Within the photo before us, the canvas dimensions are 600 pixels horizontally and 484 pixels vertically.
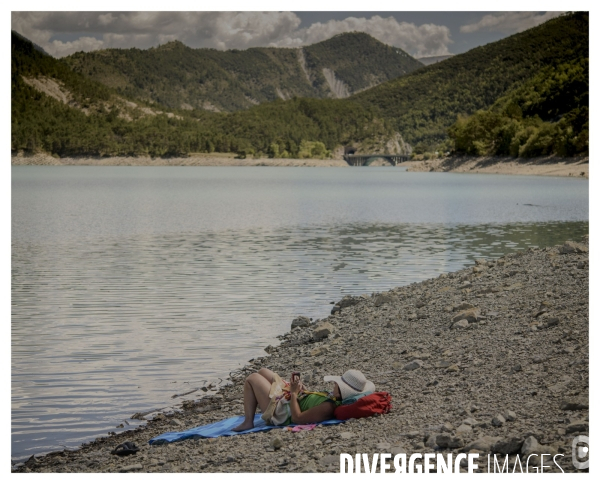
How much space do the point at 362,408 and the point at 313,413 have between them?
21.3 inches

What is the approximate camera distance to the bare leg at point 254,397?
8.95m

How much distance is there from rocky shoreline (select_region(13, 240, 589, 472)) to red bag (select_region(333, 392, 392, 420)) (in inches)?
5.2

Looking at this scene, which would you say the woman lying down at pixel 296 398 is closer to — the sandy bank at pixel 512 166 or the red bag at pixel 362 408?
the red bag at pixel 362 408

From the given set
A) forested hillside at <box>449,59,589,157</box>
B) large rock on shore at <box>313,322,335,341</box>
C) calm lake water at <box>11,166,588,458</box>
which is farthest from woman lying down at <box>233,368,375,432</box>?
forested hillside at <box>449,59,589,157</box>

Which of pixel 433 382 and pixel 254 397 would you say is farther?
pixel 433 382

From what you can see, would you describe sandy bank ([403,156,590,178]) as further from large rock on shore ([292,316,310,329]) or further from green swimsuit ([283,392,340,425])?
green swimsuit ([283,392,340,425])

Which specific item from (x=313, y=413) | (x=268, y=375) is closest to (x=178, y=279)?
(x=268, y=375)

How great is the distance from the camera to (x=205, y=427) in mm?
9180

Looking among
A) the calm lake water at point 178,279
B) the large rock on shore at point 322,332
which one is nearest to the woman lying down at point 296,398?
the calm lake water at point 178,279

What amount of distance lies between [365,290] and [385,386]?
1062cm

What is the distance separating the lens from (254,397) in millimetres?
9164

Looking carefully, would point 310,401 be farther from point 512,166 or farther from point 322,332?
point 512,166

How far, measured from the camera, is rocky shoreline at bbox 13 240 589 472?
757cm
